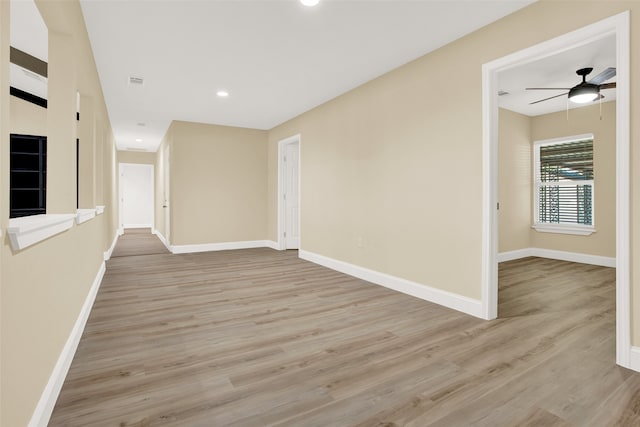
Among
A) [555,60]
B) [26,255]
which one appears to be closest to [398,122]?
[555,60]

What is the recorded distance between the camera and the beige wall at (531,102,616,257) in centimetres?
509

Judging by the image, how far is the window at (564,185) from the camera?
18.0ft

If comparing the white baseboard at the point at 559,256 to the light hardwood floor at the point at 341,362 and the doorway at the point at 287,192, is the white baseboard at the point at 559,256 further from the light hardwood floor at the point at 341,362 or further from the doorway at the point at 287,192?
the doorway at the point at 287,192

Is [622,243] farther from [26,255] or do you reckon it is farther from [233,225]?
[233,225]

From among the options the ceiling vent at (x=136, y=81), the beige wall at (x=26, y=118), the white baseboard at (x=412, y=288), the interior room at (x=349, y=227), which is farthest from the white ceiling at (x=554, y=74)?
the beige wall at (x=26, y=118)

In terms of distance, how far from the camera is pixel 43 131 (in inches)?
187

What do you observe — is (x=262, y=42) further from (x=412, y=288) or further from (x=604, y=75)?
(x=604, y=75)

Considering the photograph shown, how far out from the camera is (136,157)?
10523 millimetres

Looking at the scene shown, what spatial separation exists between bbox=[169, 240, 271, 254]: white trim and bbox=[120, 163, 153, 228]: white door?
6.08 m

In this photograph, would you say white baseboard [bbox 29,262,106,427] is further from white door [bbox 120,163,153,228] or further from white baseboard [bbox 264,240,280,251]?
white door [bbox 120,163,153,228]

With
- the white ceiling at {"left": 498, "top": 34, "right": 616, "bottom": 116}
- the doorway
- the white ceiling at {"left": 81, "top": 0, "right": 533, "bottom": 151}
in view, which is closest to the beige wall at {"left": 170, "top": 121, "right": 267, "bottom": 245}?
the doorway

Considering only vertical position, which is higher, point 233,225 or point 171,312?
point 233,225

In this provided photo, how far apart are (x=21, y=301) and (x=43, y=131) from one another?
488 centimetres

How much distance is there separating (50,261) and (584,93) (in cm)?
512
